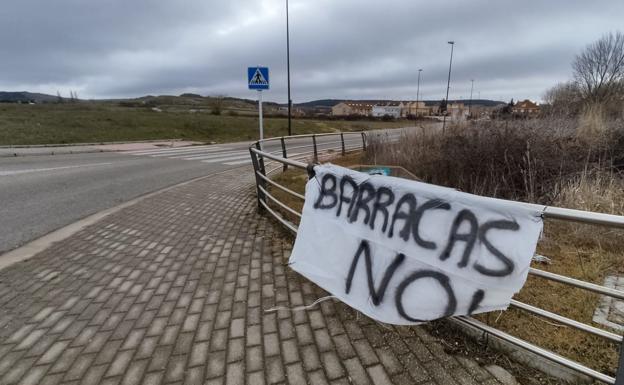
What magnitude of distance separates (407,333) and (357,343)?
0.39 metres

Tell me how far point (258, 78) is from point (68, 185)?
220 inches

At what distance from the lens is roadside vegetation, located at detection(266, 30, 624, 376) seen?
8.05 ft

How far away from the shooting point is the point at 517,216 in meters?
1.70

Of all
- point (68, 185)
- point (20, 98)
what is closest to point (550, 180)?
point (68, 185)

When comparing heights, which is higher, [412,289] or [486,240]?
[486,240]

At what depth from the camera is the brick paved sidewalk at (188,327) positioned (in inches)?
81.9

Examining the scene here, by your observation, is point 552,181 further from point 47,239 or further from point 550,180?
point 47,239

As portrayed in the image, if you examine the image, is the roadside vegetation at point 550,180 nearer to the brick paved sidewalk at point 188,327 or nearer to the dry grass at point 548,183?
the dry grass at point 548,183

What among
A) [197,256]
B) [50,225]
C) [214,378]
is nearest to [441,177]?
[197,256]

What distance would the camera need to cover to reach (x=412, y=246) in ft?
6.88

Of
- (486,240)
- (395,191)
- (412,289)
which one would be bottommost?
(412,289)

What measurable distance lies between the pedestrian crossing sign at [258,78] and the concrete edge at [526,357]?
8272 mm

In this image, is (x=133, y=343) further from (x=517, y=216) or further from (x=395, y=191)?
(x=517, y=216)

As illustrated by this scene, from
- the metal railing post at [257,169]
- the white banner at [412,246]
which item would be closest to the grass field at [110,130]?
the metal railing post at [257,169]
